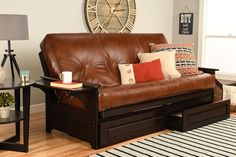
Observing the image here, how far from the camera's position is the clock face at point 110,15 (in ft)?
15.2

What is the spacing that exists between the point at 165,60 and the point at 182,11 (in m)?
2.19

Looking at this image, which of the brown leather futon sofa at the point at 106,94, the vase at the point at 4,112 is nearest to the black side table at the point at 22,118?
the vase at the point at 4,112

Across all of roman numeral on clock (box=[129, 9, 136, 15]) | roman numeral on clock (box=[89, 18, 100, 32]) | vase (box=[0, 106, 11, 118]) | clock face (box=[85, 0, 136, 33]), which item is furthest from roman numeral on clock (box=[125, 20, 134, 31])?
vase (box=[0, 106, 11, 118])

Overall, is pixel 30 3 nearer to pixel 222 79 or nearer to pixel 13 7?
pixel 13 7

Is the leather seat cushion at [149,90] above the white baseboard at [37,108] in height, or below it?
above

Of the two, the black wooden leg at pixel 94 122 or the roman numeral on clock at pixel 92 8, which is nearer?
the black wooden leg at pixel 94 122

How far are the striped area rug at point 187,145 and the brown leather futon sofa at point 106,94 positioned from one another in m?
0.18

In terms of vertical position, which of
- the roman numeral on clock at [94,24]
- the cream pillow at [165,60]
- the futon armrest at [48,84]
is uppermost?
the roman numeral on clock at [94,24]

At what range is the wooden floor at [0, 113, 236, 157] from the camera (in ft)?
9.07

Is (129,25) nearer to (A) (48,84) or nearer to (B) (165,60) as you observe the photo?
(B) (165,60)

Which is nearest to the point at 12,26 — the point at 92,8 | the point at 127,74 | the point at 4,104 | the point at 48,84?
the point at 48,84

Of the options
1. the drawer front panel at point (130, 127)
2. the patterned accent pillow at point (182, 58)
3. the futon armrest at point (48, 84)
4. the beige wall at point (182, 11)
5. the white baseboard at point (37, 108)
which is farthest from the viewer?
the beige wall at point (182, 11)

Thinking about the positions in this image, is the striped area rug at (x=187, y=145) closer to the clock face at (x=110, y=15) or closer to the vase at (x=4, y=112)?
the vase at (x=4, y=112)

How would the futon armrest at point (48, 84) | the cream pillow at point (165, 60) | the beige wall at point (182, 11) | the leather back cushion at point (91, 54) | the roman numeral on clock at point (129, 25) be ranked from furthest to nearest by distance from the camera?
the beige wall at point (182, 11), the roman numeral on clock at point (129, 25), the cream pillow at point (165, 60), the leather back cushion at point (91, 54), the futon armrest at point (48, 84)
